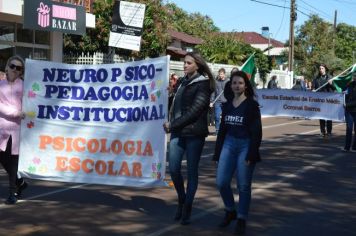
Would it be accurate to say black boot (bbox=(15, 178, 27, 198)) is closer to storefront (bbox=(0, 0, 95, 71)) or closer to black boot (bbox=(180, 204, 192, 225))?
black boot (bbox=(180, 204, 192, 225))

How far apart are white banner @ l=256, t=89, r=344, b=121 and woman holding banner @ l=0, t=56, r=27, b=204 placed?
35.8 ft

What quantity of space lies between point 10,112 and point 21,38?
13.9 m

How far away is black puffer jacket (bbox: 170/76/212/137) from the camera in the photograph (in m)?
6.30

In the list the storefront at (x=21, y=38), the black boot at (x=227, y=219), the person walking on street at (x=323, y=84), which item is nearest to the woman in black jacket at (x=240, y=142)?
the black boot at (x=227, y=219)

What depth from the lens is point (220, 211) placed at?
286 inches

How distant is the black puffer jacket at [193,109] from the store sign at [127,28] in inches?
400

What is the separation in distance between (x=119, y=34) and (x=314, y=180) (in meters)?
8.43

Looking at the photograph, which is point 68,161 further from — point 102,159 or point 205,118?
point 205,118

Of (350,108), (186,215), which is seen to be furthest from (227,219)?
(350,108)

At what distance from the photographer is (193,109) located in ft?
20.7

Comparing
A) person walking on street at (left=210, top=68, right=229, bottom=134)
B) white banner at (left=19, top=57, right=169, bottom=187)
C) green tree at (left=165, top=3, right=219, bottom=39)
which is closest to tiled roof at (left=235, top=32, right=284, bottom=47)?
green tree at (left=165, top=3, right=219, bottom=39)

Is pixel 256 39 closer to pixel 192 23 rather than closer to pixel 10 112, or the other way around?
pixel 192 23

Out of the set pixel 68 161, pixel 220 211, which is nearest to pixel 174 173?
pixel 220 211

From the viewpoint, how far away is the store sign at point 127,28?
1641 centimetres
